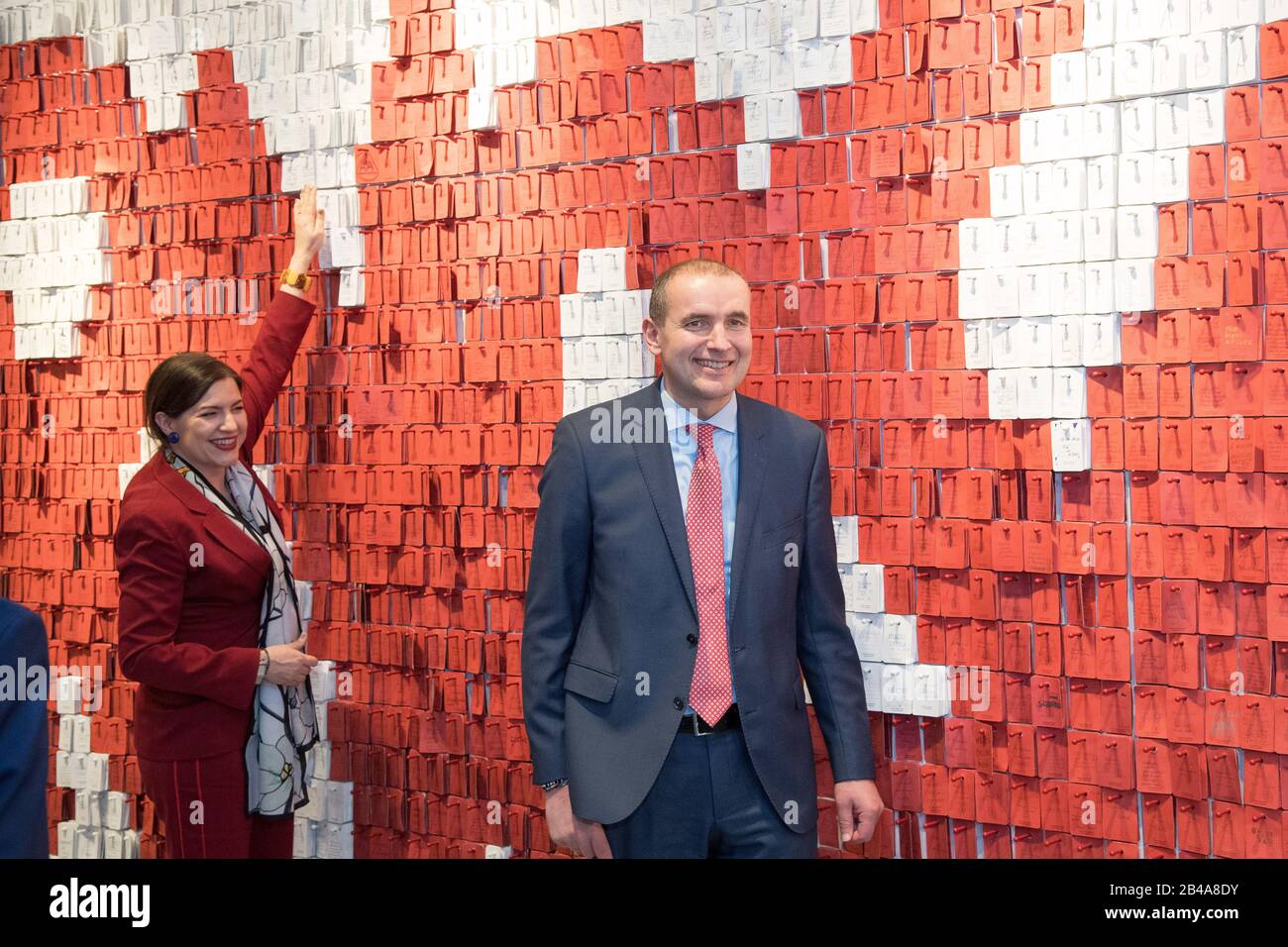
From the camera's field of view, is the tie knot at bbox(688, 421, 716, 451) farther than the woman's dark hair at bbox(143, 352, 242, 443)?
No

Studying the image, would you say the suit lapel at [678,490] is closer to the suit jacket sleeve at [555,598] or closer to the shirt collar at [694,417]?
the shirt collar at [694,417]

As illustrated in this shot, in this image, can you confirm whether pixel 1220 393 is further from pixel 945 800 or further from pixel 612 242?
pixel 612 242

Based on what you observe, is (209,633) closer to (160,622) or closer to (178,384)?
(160,622)

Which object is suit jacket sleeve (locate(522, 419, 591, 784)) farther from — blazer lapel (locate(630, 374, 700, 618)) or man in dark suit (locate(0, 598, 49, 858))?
man in dark suit (locate(0, 598, 49, 858))

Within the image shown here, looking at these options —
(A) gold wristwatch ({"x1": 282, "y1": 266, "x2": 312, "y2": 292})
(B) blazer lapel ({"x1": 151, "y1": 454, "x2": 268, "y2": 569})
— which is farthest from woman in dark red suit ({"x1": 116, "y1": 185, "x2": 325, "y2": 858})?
(A) gold wristwatch ({"x1": 282, "y1": 266, "x2": 312, "y2": 292})

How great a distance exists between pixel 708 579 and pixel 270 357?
1.84 m

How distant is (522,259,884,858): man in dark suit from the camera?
2.43 meters

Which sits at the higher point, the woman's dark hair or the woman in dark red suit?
the woman's dark hair

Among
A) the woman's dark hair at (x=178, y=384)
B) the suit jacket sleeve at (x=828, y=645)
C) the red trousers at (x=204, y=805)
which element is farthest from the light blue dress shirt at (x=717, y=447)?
the red trousers at (x=204, y=805)

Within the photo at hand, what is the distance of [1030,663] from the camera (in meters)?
3.08

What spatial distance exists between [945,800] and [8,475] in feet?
11.0

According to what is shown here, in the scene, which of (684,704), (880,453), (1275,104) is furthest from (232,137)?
(1275,104)

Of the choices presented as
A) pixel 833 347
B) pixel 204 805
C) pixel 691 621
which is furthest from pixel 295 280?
pixel 691 621

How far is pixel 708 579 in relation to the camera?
2496 mm
